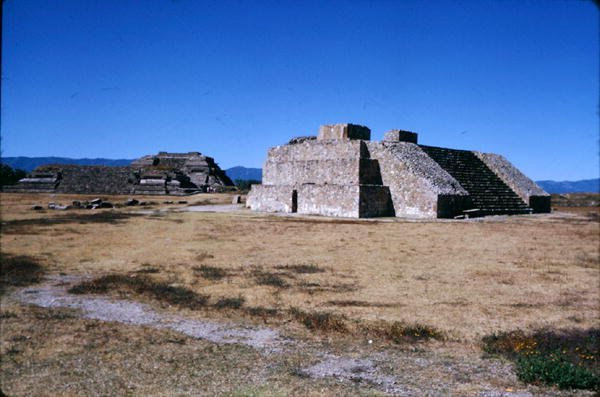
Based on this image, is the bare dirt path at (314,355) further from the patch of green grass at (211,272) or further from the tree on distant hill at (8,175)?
the tree on distant hill at (8,175)

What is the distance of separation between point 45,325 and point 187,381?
292 centimetres

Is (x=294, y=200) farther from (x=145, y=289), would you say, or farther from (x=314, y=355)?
(x=314, y=355)

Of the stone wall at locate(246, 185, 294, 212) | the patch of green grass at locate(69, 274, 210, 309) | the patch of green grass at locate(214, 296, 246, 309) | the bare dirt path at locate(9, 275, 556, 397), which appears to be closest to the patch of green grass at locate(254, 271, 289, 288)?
the patch of green grass at locate(214, 296, 246, 309)

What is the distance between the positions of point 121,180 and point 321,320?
4328 centimetres

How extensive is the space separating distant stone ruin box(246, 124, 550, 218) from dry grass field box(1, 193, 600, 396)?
23.3 ft

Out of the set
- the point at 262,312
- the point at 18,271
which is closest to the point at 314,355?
the point at 262,312

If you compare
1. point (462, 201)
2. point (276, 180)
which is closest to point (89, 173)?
point (276, 180)

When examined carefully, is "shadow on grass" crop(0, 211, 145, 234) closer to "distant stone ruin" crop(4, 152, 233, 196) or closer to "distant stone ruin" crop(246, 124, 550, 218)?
"distant stone ruin" crop(246, 124, 550, 218)

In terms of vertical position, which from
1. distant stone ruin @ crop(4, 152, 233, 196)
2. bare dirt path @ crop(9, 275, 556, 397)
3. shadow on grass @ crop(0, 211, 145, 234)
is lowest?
bare dirt path @ crop(9, 275, 556, 397)

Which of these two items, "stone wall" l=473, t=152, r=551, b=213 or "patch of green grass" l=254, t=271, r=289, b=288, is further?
"stone wall" l=473, t=152, r=551, b=213

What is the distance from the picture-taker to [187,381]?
4715mm

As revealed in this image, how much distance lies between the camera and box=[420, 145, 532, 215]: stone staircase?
24.5 m

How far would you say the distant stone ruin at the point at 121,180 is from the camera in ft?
143

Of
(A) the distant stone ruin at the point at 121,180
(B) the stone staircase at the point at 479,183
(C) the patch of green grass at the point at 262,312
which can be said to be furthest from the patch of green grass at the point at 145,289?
(A) the distant stone ruin at the point at 121,180
